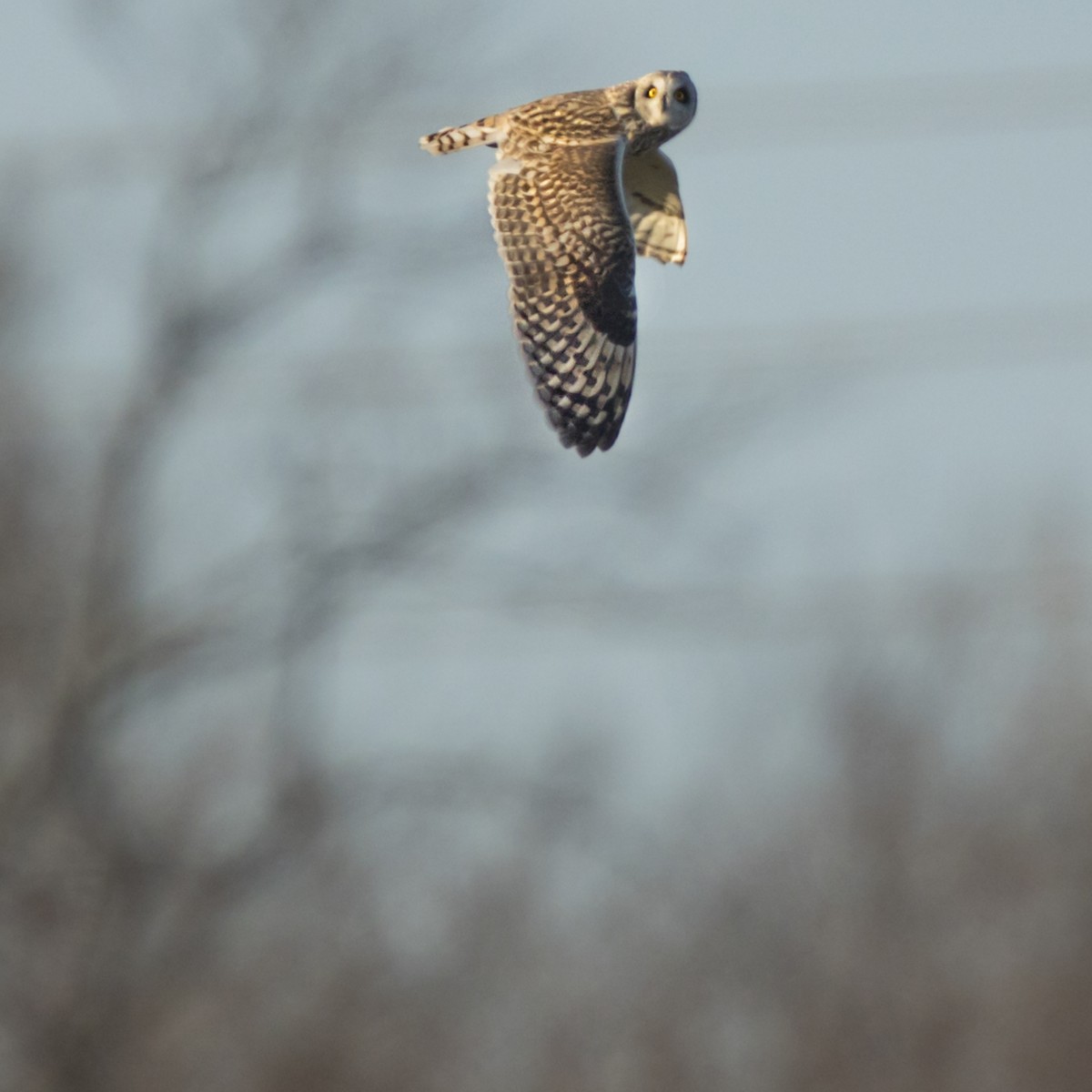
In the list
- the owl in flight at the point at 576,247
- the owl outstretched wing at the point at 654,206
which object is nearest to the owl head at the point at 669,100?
the owl in flight at the point at 576,247

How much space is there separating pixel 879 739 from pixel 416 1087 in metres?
9.11

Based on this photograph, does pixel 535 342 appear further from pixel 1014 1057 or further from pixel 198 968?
pixel 1014 1057

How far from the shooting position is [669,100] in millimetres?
6477

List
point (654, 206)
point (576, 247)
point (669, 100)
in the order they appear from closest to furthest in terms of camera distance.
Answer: point (576, 247) < point (669, 100) < point (654, 206)

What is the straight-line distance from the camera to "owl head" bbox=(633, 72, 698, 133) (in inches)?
255

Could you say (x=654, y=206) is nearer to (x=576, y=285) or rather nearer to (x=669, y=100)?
(x=669, y=100)

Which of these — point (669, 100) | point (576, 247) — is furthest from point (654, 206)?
point (576, 247)

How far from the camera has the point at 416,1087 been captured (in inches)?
918

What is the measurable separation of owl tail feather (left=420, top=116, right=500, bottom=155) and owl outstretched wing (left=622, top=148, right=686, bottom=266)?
33cm

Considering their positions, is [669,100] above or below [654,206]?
above

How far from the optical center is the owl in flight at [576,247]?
6074 millimetres

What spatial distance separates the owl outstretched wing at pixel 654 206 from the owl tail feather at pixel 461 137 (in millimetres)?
327

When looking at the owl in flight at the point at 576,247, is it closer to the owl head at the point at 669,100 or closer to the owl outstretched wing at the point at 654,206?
the owl head at the point at 669,100

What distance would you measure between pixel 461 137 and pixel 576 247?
0.66 metres
